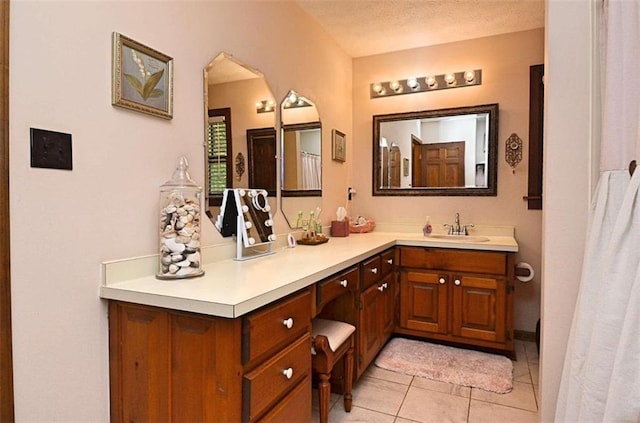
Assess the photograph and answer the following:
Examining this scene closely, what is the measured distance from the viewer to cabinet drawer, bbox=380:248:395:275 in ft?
8.55

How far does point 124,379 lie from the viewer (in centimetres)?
131

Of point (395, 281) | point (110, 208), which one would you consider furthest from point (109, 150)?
point (395, 281)

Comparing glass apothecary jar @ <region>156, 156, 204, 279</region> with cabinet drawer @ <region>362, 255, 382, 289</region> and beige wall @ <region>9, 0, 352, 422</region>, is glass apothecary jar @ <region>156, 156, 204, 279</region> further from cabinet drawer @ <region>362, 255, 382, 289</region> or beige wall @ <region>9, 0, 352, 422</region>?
cabinet drawer @ <region>362, 255, 382, 289</region>

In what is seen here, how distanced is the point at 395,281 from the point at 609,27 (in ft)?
6.98

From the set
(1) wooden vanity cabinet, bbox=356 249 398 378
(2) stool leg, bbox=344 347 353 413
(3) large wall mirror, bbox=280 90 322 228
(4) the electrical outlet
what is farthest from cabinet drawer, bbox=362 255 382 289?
(4) the electrical outlet

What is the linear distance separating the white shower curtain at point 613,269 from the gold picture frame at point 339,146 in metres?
2.18

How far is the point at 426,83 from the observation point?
333 centimetres

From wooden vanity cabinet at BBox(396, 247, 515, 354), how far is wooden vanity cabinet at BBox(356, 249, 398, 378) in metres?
0.15

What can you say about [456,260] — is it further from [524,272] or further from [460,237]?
[524,272]

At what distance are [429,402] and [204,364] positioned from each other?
1.54 metres

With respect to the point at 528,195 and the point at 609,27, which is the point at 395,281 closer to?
the point at 528,195

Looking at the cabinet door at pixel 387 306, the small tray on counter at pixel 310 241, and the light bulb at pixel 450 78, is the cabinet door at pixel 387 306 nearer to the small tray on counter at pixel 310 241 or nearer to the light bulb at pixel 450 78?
the small tray on counter at pixel 310 241

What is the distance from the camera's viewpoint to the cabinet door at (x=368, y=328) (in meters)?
2.22

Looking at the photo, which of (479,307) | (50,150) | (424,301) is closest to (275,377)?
(50,150)
